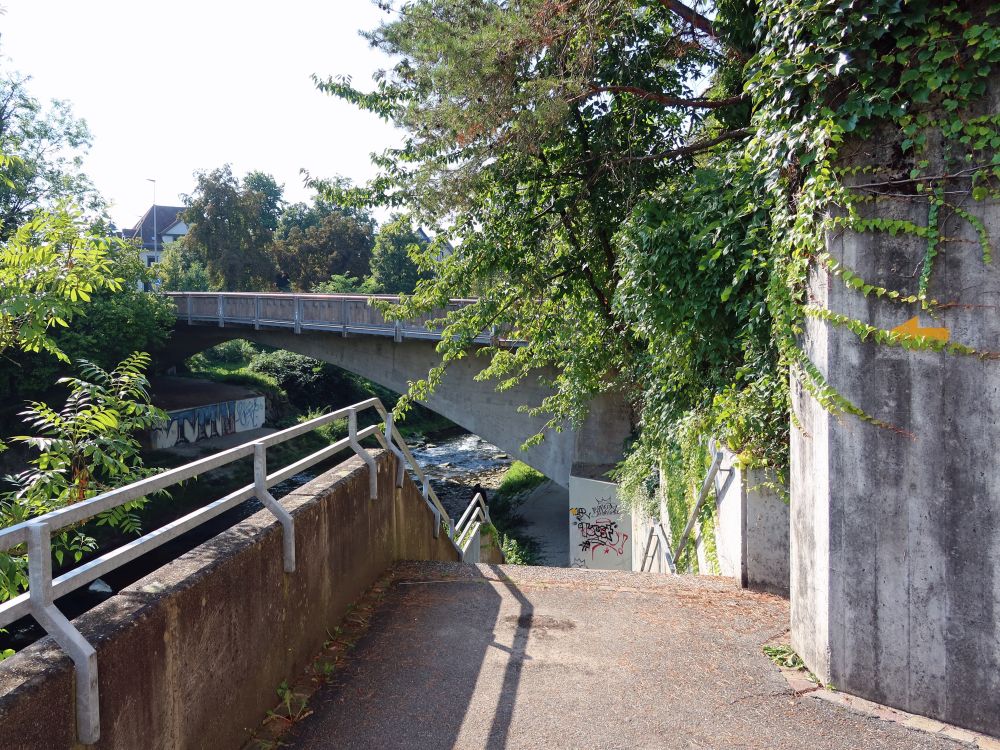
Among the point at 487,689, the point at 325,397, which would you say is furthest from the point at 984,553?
the point at 325,397

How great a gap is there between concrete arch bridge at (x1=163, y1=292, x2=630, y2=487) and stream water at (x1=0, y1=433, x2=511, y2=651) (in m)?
4.12

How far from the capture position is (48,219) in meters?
4.73

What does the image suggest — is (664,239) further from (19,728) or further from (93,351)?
(93,351)

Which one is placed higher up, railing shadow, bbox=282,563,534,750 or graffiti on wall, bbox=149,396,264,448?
railing shadow, bbox=282,563,534,750

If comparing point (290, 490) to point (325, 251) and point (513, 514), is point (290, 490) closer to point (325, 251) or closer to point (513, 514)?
point (513, 514)

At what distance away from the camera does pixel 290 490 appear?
1872 centimetres

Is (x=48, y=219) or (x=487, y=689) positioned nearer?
(x=487, y=689)

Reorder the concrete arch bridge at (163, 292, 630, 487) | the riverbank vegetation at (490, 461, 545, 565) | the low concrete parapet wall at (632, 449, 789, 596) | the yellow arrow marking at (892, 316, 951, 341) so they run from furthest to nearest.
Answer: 1. the riverbank vegetation at (490, 461, 545, 565)
2. the concrete arch bridge at (163, 292, 630, 487)
3. the low concrete parapet wall at (632, 449, 789, 596)
4. the yellow arrow marking at (892, 316, 951, 341)

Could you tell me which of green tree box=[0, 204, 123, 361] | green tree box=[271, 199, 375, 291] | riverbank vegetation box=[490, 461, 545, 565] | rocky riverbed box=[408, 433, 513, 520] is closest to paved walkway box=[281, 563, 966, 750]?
green tree box=[0, 204, 123, 361]

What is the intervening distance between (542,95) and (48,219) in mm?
5053

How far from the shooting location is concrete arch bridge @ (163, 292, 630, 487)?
14.5 meters

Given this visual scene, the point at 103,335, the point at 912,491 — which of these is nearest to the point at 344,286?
the point at 103,335

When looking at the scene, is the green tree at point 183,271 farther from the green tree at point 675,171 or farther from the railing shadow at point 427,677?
the railing shadow at point 427,677

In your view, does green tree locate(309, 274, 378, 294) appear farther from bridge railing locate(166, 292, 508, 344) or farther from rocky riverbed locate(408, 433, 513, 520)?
bridge railing locate(166, 292, 508, 344)
